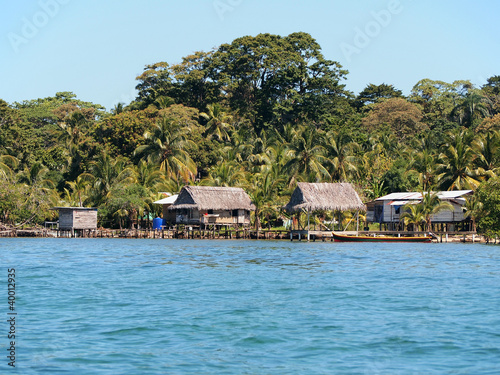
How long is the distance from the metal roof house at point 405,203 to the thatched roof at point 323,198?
2.96 metres

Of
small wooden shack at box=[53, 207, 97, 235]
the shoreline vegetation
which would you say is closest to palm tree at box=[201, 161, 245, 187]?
the shoreline vegetation

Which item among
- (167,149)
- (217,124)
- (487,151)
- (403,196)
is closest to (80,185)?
(167,149)

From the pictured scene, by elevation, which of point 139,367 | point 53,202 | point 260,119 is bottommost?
point 139,367

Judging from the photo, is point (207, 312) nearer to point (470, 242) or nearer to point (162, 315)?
Answer: point (162, 315)

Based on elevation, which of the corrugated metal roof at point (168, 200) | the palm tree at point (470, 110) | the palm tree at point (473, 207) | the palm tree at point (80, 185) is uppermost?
the palm tree at point (470, 110)

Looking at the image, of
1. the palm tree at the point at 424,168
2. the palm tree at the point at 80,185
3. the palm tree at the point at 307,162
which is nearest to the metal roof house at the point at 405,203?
the palm tree at the point at 424,168

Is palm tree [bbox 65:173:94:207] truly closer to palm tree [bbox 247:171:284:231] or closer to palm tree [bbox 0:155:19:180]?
palm tree [bbox 0:155:19:180]

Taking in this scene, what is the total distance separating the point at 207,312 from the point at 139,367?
4.85 metres

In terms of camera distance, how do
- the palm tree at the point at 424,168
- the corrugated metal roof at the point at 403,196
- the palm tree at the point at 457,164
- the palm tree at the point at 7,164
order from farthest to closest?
the palm tree at the point at 7,164 < the palm tree at the point at 424,168 < the palm tree at the point at 457,164 < the corrugated metal roof at the point at 403,196

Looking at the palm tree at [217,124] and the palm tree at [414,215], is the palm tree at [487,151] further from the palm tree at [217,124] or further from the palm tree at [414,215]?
the palm tree at [217,124]

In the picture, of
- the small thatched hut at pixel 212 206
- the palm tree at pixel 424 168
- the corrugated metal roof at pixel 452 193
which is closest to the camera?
the corrugated metal roof at pixel 452 193

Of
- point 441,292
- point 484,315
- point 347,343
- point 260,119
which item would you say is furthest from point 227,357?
point 260,119

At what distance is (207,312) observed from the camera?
1516 cm

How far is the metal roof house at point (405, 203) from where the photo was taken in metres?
44.5
